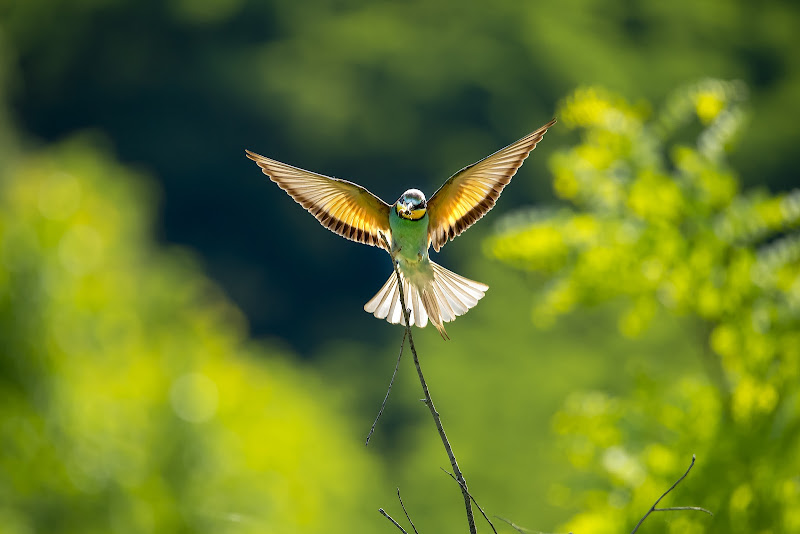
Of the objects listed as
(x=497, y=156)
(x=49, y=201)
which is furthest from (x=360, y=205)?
(x=49, y=201)

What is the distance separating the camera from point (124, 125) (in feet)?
88.0

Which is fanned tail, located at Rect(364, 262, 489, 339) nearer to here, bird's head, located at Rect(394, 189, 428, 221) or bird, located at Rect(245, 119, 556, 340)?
bird, located at Rect(245, 119, 556, 340)

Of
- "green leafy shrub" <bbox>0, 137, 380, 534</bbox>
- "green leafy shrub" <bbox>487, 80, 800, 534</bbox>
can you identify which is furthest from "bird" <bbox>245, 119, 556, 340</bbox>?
"green leafy shrub" <bbox>0, 137, 380, 534</bbox>

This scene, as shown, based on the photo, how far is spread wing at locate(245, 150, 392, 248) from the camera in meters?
1.74

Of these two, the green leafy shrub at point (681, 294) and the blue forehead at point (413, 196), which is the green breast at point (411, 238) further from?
the green leafy shrub at point (681, 294)

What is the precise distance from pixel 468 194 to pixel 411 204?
0.75 ft

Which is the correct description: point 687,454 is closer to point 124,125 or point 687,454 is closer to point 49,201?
point 49,201

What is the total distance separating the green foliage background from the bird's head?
0.48 meters

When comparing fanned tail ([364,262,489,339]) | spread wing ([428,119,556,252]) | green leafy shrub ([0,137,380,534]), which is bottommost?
fanned tail ([364,262,489,339])

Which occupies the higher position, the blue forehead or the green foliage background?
the green foliage background

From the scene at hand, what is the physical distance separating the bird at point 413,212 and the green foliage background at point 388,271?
0.32 metres

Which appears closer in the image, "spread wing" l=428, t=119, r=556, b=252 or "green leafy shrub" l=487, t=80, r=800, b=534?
"spread wing" l=428, t=119, r=556, b=252

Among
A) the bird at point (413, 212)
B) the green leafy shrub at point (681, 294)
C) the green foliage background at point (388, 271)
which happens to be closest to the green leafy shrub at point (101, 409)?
the green foliage background at point (388, 271)

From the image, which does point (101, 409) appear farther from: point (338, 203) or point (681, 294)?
point (338, 203)
